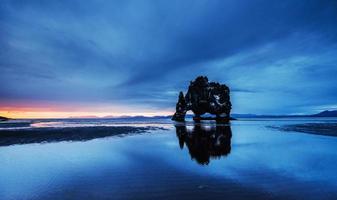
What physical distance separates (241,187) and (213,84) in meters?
114

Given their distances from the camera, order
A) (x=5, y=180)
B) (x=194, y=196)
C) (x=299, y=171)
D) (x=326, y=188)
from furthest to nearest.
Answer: (x=299, y=171)
(x=5, y=180)
(x=326, y=188)
(x=194, y=196)

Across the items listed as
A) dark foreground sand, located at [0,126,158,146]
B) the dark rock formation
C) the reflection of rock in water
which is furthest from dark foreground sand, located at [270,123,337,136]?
the dark rock formation

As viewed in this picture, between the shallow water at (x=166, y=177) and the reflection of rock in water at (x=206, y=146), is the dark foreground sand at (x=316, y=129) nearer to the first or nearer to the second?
the reflection of rock in water at (x=206, y=146)

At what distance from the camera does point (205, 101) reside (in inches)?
4441

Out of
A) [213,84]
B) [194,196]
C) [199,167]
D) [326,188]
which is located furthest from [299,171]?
[213,84]

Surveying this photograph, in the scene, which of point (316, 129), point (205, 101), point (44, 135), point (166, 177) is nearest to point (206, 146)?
point (166, 177)

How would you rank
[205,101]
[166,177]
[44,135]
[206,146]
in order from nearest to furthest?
1. [166,177]
2. [206,146]
3. [44,135]
4. [205,101]

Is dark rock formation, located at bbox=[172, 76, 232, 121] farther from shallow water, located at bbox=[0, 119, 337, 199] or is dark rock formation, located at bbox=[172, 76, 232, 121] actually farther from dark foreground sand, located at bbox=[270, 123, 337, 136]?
shallow water, located at bbox=[0, 119, 337, 199]

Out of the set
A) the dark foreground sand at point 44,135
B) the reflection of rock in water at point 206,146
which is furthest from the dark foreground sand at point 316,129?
the dark foreground sand at point 44,135

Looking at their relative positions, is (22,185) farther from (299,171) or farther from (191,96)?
(191,96)

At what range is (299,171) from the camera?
10.9 meters

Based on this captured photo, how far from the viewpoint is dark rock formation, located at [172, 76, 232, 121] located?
11262cm

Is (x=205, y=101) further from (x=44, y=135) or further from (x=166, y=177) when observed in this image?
(x=166, y=177)

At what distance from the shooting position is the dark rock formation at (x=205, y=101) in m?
113
